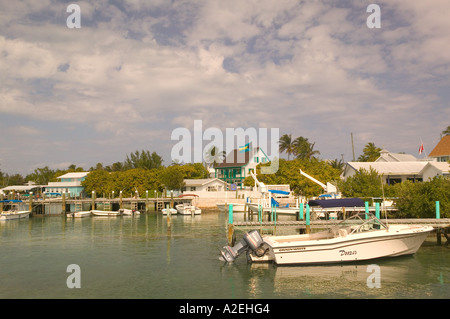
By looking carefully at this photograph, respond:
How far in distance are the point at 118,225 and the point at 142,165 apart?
54.7 metres

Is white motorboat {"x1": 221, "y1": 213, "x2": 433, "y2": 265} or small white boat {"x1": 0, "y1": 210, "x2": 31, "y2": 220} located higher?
white motorboat {"x1": 221, "y1": 213, "x2": 433, "y2": 265}

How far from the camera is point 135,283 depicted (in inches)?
715

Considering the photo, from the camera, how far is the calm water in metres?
16.5

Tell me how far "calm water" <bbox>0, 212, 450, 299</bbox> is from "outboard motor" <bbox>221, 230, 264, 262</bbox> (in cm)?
57

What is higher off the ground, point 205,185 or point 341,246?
point 205,185

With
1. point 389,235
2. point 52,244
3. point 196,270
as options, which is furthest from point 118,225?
point 389,235

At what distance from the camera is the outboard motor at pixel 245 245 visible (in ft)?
67.4

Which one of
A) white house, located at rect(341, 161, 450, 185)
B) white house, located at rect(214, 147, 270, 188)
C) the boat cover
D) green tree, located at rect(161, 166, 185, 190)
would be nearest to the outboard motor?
the boat cover

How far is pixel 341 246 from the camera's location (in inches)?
786

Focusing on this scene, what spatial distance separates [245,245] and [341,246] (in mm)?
5278

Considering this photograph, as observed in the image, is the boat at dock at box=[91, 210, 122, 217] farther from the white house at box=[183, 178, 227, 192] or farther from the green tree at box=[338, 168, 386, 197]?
the green tree at box=[338, 168, 386, 197]

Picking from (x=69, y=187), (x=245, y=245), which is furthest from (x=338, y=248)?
(x=69, y=187)

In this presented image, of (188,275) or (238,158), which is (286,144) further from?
(188,275)

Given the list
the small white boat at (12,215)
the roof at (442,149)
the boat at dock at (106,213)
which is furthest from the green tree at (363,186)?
the small white boat at (12,215)
